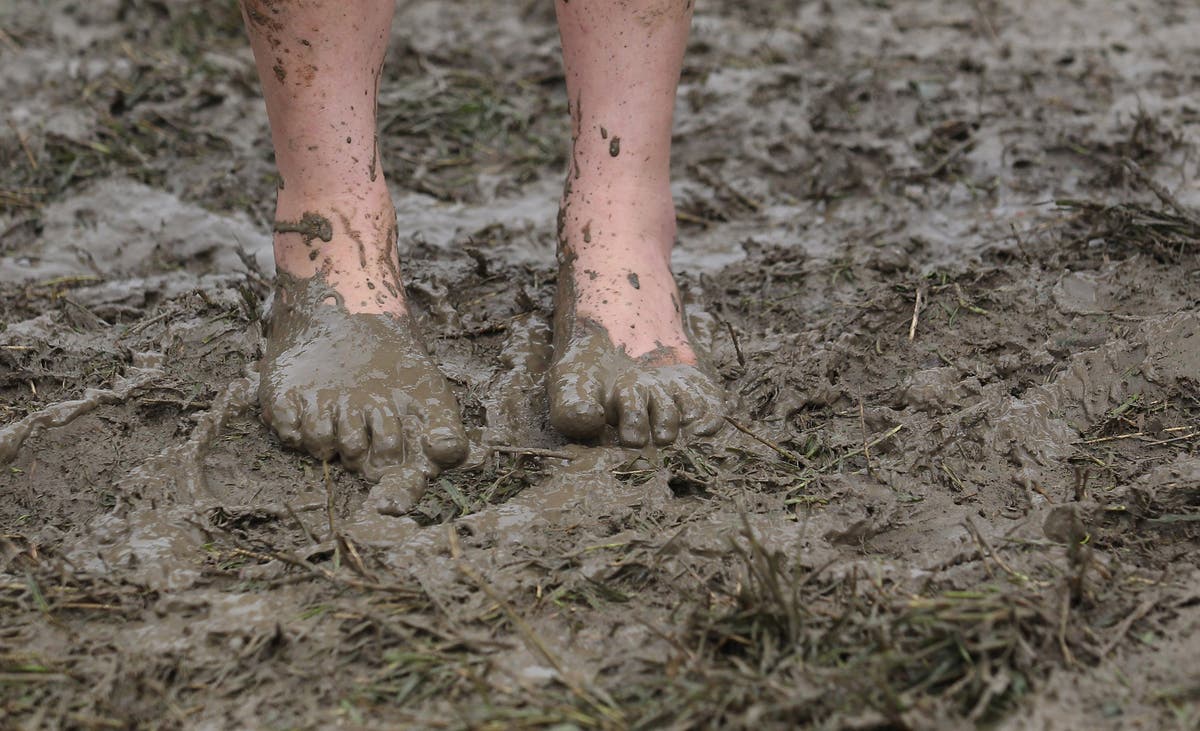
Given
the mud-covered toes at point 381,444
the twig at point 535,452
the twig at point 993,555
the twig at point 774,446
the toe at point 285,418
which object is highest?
the toe at point 285,418

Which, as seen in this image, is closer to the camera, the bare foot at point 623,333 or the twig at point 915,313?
the bare foot at point 623,333

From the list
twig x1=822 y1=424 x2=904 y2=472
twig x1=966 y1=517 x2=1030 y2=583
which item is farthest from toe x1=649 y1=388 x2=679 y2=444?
twig x1=966 y1=517 x2=1030 y2=583

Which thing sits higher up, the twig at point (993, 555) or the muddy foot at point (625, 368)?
the muddy foot at point (625, 368)

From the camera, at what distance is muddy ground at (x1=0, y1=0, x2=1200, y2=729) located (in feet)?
4.28

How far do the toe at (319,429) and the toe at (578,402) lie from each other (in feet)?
1.19

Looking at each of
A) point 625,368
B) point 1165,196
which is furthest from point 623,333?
point 1165,196

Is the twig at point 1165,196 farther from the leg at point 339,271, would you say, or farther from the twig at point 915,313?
the leg at point 339,271

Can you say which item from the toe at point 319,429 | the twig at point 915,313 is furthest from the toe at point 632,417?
the twig at point 915,313

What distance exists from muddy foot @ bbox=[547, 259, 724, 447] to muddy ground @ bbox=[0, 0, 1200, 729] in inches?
2.3

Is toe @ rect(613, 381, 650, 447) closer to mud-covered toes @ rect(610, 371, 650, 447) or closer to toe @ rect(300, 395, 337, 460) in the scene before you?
mud-covered toes @ rect(610, 371, 650, 447)

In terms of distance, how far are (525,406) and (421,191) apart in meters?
1.10

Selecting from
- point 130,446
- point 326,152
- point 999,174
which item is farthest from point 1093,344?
point 130,446

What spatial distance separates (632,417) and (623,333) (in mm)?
207

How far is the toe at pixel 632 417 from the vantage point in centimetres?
179
